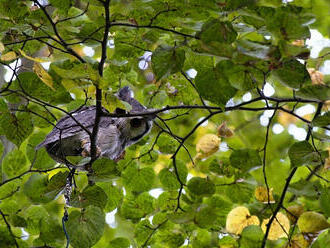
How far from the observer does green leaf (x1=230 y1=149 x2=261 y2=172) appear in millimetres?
1348

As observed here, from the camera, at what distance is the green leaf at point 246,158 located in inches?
53.1

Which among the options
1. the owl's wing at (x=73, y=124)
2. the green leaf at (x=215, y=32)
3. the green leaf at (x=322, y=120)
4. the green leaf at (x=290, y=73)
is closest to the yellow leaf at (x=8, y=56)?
the owl's wing at (x=73, y=124)

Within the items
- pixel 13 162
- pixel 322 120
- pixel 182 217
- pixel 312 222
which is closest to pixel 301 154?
pixel 322 120

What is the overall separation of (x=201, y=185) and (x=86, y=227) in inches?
16.5

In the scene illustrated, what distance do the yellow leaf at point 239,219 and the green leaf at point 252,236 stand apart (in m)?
0.04

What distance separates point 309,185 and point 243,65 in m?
0.54

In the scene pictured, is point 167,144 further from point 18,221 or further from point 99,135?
point 18,221

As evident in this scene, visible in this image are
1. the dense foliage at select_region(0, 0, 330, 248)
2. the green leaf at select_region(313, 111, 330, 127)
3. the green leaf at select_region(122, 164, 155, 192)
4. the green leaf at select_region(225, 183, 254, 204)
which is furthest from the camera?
the green leaf at select_region(122, 164, 155, 192)

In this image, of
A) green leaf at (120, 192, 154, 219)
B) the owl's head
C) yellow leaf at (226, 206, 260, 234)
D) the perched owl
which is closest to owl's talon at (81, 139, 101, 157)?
the perched owl

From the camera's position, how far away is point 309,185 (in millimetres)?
1300

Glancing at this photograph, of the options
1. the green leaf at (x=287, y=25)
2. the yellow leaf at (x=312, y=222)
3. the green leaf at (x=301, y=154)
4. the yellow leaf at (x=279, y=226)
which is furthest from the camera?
the yellow leaf at (x=279, y=226)

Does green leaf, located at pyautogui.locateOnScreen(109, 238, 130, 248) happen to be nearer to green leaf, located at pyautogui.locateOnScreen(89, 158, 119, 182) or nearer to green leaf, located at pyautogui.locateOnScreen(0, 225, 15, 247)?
green leaf, located at pyautogui.locateOnScreen(0, 225, 15, 247)

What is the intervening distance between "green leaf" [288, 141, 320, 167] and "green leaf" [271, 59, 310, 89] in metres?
0.28

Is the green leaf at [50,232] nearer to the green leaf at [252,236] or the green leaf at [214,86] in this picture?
the green leaf at [252,236]
